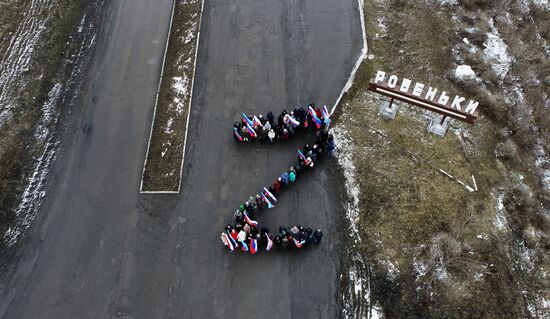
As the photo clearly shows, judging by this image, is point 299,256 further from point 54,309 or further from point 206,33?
point 206,33

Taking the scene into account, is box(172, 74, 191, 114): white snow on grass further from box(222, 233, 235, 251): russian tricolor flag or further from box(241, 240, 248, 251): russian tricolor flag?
box(241, 240, 248, 251): russian tricolor flag

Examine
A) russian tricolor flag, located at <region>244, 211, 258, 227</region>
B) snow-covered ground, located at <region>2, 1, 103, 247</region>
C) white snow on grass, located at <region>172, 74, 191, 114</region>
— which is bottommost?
snow-covered ground, located at <region>2, 1, 103, 247</region>

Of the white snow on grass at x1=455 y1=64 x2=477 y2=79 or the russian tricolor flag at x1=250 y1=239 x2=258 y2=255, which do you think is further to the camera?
the white snow on grass at x1=455 y1=64 x2=477 y2=79

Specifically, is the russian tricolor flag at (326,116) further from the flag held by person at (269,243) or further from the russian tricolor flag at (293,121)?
the flag held by person at (269,243)

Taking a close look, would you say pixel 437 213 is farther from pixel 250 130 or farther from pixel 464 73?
pixel 464 73

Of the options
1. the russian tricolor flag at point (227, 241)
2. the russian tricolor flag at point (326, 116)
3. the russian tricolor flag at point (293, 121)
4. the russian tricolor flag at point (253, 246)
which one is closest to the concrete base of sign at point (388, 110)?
the russian tricolor flag at point (326, 116)

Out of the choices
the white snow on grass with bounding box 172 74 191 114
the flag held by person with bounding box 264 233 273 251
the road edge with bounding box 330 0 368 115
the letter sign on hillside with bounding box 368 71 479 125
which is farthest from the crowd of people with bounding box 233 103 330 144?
the flag held by person with bounding box 264 233 273 251
